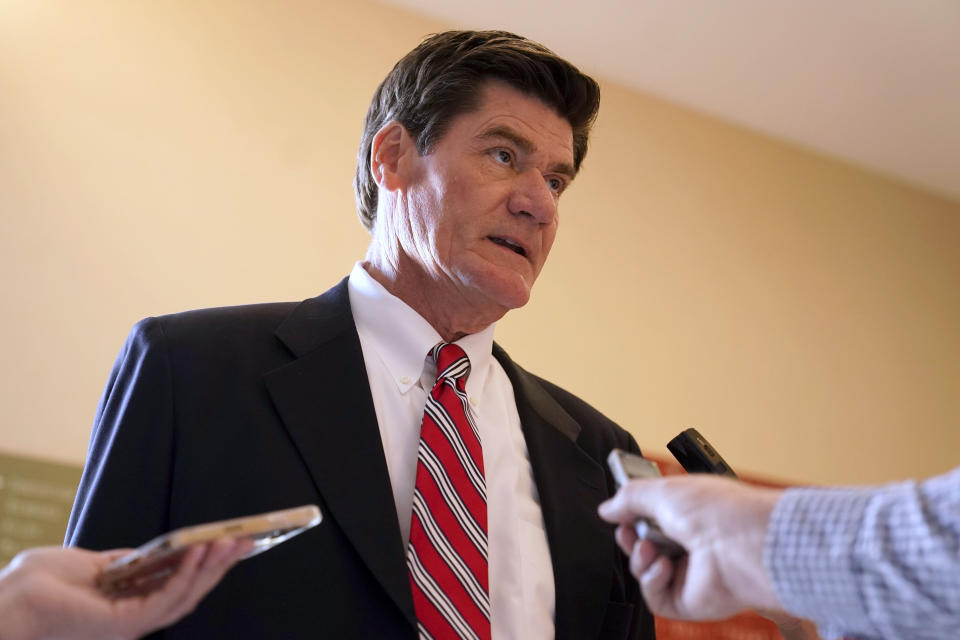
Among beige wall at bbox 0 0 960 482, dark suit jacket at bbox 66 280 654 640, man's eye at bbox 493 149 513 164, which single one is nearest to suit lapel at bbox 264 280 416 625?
dark suit jacket at bbox 66 280 654 640

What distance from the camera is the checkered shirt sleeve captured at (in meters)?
0.76

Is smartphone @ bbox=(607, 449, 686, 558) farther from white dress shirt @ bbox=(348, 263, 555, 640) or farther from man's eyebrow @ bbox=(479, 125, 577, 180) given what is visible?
man's eyebrow @ bbox=(479, 125, 577, 180)

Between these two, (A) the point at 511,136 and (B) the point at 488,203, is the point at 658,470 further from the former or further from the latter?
(A) the point at 511,136

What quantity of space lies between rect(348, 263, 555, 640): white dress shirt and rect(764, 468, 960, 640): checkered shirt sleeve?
0.59 metres

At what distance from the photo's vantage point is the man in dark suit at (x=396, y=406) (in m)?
1.22

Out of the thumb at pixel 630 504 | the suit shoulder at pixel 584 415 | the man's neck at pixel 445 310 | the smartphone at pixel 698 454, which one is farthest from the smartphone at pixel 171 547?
the suit shoulder at pixel 584 415

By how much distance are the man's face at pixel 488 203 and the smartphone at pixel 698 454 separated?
1.15ft

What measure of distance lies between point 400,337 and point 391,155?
426mm

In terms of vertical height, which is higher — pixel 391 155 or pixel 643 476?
pixel 391 155

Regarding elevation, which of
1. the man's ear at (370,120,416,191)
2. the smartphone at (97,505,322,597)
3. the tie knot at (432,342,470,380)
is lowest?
the smartphone at (97,505,322,597)

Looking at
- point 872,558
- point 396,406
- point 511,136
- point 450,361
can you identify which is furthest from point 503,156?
point 872,558

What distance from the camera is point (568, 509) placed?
1.51 metres

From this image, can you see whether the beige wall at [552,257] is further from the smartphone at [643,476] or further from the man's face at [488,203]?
the smartphone at [643,476]

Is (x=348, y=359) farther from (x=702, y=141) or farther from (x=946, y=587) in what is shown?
(x=702, y=141)
